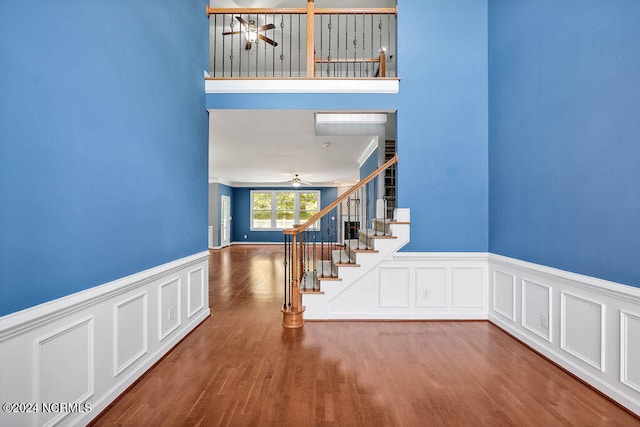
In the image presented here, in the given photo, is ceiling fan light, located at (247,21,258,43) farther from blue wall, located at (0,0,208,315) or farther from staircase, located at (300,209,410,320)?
staircase, located at (300,209,410,320)

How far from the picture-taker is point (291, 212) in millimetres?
13047

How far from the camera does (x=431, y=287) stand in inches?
141

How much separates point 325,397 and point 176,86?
10.0 feet

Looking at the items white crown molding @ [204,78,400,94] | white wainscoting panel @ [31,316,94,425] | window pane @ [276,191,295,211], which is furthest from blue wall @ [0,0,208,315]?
window pane @ [276,191,295,211]

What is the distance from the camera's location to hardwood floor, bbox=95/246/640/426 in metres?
1.88

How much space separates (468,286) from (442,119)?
2.05 m

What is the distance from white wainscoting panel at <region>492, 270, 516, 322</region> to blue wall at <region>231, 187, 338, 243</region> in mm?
9699

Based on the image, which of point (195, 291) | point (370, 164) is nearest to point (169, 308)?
point (195, 291)

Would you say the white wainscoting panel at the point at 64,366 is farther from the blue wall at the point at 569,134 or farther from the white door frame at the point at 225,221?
the white door frame at the point at 225,221

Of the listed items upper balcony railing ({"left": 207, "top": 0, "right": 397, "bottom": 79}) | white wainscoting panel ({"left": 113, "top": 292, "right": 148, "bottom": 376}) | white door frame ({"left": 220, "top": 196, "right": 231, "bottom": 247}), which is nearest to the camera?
white wainscoting panel ({"left": 113, "top": 292, "right": 148, "bottom": 376})

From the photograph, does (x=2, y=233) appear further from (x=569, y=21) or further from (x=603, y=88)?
(x=569, y=21)

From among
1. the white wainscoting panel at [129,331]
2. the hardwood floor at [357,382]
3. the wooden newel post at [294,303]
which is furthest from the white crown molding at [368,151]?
the white wainscoting panel at [129,331]

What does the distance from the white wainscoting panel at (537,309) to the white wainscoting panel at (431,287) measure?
33.0 inches

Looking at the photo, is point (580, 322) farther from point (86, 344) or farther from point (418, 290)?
point (86, 344)
